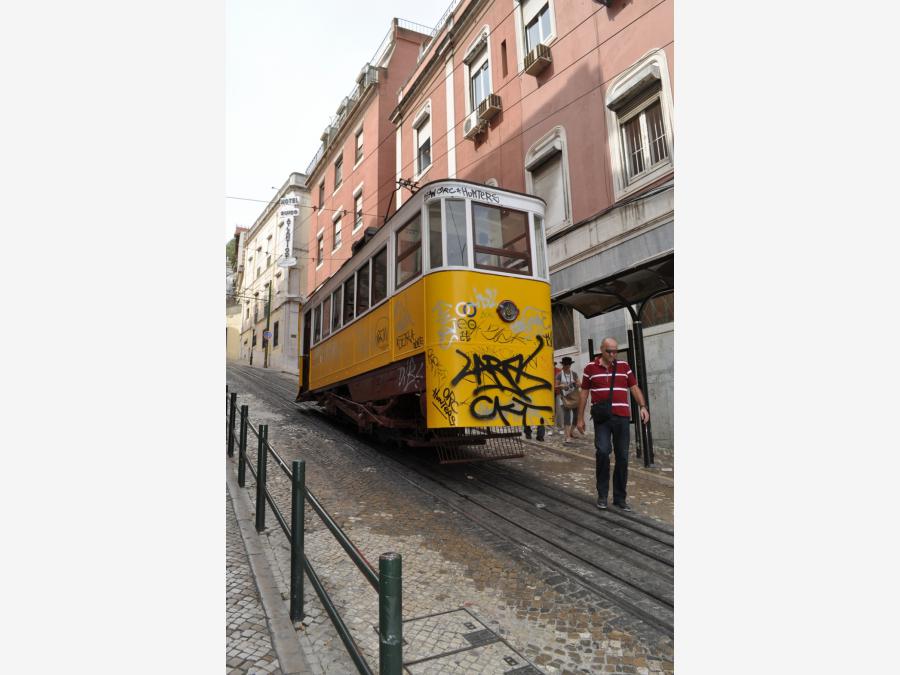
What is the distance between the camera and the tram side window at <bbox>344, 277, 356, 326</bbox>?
30.0 ft

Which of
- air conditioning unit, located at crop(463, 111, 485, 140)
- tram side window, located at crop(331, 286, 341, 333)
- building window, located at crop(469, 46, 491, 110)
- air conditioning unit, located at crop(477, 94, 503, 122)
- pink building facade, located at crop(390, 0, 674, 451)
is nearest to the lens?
pink building facade, located at crop(390, 0, 674, 451)

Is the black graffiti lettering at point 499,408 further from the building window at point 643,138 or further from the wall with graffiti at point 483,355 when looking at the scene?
the building window at point 643,138

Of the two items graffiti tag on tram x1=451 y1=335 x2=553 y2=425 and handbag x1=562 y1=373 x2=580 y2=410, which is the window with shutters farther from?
graffiti tag on tram x1=451 y1=335 x2=553 y2=425

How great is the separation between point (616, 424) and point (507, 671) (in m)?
3.17

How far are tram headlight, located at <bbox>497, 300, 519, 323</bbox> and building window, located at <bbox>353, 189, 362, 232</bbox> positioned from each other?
57.3 feet

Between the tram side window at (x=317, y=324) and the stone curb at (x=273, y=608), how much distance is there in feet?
22.0

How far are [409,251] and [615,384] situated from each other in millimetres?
3060

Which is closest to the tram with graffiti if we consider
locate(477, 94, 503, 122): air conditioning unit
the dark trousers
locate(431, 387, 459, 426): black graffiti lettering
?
locate(431, 387, 459, 426): black graffiti lettering

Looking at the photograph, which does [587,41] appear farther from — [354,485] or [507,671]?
[507,671]

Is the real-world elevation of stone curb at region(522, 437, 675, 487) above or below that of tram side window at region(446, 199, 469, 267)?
below

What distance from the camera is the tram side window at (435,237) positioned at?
6293mm

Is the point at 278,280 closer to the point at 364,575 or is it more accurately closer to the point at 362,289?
the point at 362,289

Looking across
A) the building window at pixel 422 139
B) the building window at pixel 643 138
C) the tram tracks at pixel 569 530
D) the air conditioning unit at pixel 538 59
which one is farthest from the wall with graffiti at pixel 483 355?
the building window at pixel 422 139

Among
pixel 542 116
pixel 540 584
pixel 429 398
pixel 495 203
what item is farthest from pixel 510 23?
pixel 540 584
